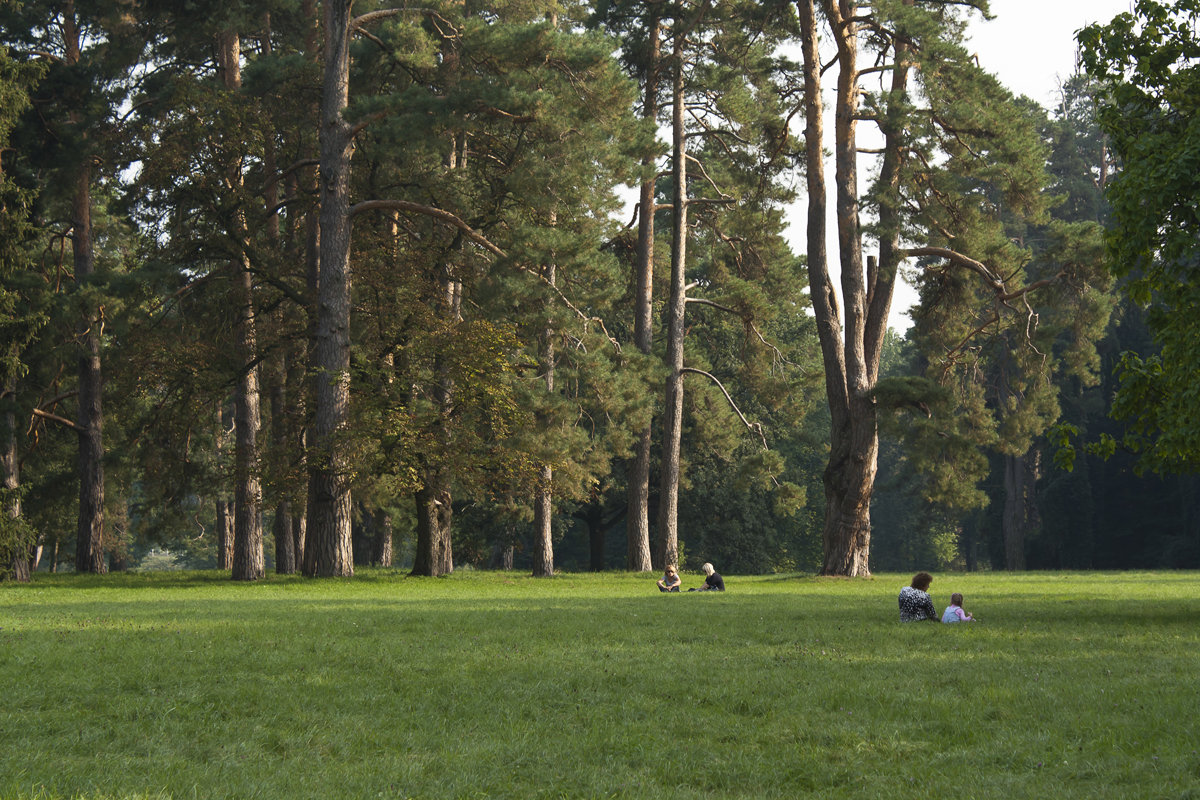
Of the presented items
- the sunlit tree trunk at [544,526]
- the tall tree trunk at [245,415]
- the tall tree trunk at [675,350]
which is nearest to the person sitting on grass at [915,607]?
the tall tree trunk at [245,415]

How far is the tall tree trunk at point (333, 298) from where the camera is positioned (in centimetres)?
2769

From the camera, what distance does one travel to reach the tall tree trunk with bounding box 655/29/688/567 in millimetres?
37906

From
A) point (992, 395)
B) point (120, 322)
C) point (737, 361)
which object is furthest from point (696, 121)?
point (992, 395)

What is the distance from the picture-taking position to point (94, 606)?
19328 millimetres

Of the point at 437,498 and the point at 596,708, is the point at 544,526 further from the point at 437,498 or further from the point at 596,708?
the point at 596,708

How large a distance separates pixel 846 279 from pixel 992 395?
30224 mm

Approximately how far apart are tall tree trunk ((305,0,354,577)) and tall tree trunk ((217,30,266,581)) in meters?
2.45

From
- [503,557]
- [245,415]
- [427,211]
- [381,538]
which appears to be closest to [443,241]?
[427,211]

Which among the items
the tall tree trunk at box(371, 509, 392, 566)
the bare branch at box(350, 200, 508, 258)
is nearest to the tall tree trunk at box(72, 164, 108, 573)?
the bare branch at box(350, 200, 508, 258)

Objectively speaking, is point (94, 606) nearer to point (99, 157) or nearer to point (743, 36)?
point (99, 157)

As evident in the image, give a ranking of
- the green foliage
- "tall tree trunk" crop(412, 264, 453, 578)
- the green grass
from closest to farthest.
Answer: the green grass → the green foliage → "tall tree trunk" crop(412, 264, 453, 578)

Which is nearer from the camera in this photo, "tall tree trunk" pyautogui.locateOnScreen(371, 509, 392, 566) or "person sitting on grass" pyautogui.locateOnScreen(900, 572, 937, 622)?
"person sitting on grass" pyautogui.locateOnScreen(900, 572, 937, 622)

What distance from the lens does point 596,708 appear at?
8.78m

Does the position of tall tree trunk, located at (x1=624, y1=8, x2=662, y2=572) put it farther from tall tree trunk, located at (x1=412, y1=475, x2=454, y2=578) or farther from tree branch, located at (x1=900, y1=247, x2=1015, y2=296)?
tree branch, located at (x1=900, y1=247, x2=1015, y2=296)
